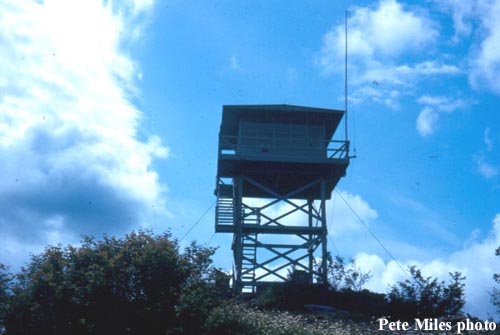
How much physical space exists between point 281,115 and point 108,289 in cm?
1499

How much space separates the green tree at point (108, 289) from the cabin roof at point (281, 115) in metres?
12.0

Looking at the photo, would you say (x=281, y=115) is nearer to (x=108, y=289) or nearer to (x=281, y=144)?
(x=281, y=144)

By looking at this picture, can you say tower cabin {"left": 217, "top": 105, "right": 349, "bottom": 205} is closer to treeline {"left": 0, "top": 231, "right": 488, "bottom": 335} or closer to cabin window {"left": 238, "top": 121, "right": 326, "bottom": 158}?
cabin window {"left": 238, "top": 121, "right": 326, "bottom": 158}

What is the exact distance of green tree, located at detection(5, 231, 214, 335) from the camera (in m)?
17.5

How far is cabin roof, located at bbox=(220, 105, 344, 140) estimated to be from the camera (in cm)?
2984

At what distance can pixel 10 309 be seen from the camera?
1842 cm

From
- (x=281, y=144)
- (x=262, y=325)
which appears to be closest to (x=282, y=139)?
(x=281, y=144)

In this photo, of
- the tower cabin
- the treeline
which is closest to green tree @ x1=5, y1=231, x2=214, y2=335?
the treeline

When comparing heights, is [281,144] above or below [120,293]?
above

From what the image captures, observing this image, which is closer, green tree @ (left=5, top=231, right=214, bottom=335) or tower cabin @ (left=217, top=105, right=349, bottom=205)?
green tree @ (left=5, top=231, right=214, bottom=335)

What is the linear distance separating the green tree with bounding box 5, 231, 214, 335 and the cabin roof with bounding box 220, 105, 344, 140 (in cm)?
1203

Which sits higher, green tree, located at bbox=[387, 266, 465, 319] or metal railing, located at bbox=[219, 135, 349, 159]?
metal railing, located at bbox=[219, 135, 349, 159]

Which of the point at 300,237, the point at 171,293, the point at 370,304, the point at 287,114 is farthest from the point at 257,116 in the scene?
the point at 171,293

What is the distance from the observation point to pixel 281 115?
30.4 meters
